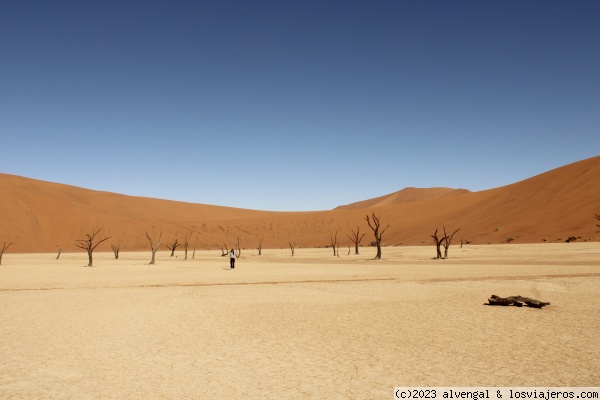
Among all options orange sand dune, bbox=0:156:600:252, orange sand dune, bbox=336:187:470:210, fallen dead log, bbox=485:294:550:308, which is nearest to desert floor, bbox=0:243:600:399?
fallen dead log, bbox=485:294:550:308

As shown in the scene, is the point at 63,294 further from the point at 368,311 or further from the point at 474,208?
the point at 474,208

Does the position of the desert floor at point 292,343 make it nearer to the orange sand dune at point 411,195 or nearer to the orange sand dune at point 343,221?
the orange sand dune at point 343,221

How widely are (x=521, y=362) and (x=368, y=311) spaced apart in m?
5.63

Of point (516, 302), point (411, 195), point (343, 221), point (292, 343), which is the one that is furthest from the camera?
point (411, 195)

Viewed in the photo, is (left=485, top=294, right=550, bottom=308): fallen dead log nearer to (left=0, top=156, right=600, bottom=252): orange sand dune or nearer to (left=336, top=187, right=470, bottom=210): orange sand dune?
(left=0, top=156, right=600, bottom=252): orange sand dune

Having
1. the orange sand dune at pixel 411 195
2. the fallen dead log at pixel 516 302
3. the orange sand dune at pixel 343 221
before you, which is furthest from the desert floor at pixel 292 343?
the orange sand dune at pixel 411 195

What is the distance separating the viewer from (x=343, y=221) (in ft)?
334

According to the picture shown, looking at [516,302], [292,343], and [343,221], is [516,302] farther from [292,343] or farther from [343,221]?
[343,221]

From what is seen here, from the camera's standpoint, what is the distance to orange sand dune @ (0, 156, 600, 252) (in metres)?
62.9

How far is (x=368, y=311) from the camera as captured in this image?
41.5ft

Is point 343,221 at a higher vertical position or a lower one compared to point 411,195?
lower

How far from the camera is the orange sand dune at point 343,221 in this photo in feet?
206

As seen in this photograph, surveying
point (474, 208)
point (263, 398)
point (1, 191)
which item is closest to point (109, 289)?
point (263, 398)

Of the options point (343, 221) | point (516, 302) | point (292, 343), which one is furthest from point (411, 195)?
Result: point (292, 343)
